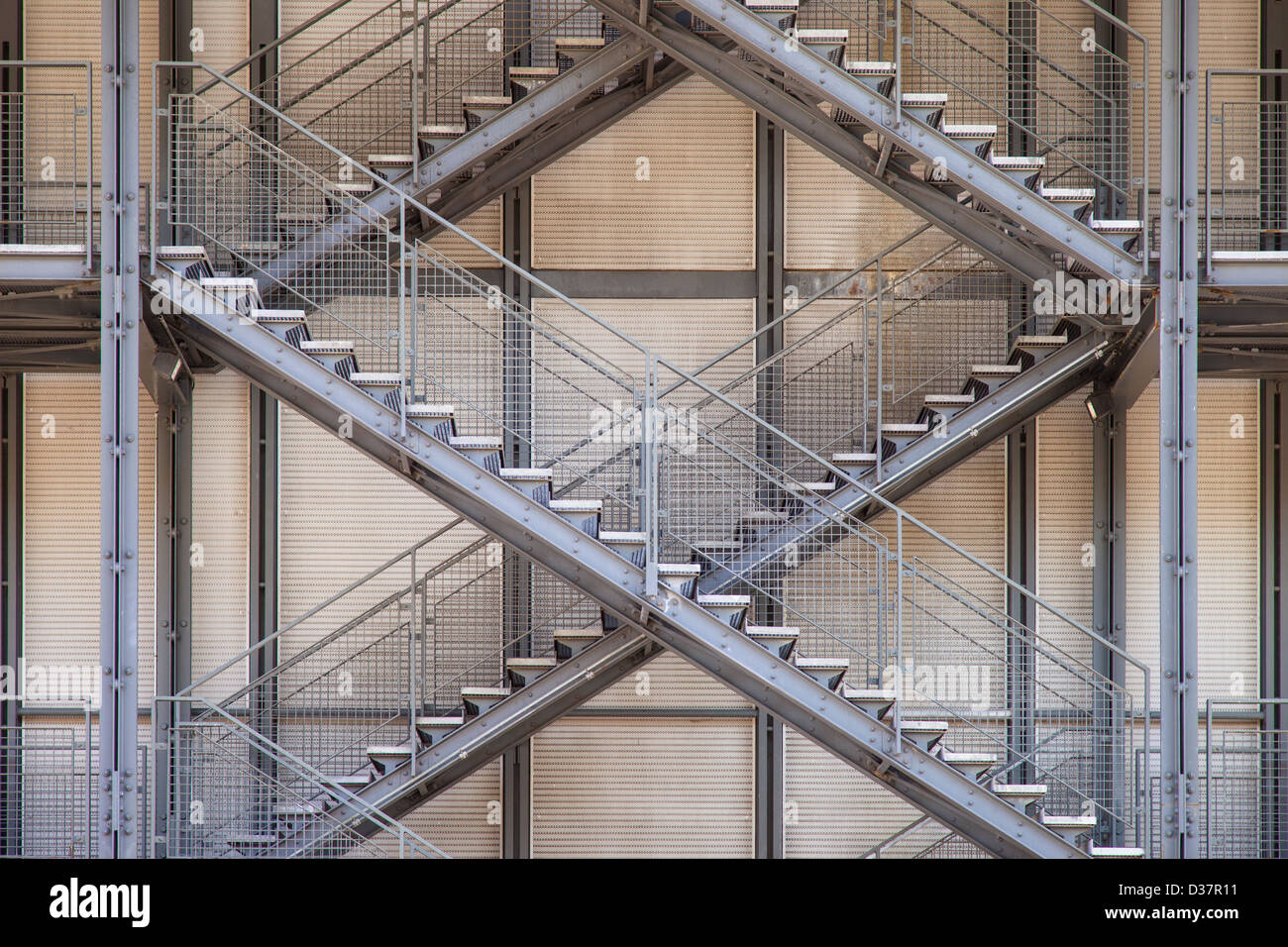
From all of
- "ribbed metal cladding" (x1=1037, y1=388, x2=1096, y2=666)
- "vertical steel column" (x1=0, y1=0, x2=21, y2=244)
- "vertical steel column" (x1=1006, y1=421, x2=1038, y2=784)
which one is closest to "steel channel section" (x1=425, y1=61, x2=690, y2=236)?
"vertical steel column" (x1=0, y1=0, x2=21, y2=244)

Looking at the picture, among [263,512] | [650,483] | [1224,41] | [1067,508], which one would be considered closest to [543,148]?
[650,483]

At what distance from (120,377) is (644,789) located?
4618 millimetres

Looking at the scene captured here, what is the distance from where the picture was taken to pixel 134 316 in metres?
6.82

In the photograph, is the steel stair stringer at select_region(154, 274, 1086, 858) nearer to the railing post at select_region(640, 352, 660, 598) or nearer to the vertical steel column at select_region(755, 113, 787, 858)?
the railing post at select_region(640, 352, 660, 598)

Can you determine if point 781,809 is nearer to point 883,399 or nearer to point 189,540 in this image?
point 883,399

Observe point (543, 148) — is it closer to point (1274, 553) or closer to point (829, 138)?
point (829, 138)

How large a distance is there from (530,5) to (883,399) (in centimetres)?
377

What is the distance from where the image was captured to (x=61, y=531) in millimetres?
9156

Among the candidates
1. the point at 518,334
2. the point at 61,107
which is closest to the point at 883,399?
the point at 518,334

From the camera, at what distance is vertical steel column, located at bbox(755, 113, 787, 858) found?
893cm

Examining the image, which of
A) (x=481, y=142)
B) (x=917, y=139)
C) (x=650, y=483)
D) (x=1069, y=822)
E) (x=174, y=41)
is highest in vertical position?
(x=174, y=41)

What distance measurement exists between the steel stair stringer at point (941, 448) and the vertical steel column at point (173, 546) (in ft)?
12.6

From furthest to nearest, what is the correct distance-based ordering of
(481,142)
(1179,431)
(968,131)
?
(481,142), (968,131), (1179,431)

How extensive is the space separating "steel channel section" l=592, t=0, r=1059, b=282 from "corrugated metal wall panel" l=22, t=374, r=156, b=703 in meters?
4.54
